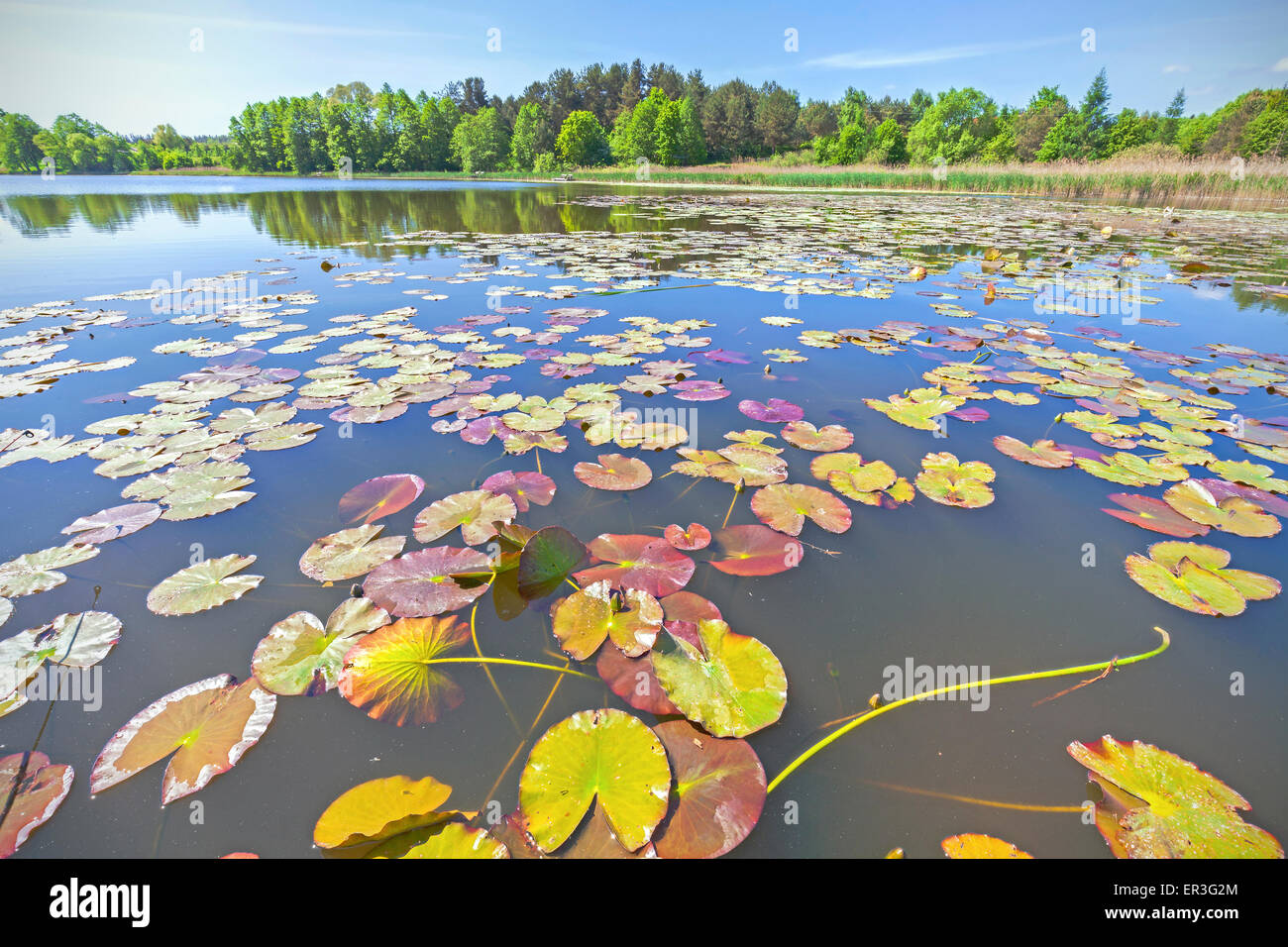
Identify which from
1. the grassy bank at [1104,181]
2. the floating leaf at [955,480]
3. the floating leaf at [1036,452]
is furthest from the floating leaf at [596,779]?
the grassy bank at [1104,181]

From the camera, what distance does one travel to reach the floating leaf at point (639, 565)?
5.07 ft

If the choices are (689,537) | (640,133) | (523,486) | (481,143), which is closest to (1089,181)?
(689,537)

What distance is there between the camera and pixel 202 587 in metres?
1.54

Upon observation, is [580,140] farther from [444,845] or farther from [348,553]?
[444,845]

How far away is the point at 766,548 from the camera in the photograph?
1712 millimetres

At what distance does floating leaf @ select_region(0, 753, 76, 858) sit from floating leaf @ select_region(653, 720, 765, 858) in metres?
1.27

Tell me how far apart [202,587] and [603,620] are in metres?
1.29

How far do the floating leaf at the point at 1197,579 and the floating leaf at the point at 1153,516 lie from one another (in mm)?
83

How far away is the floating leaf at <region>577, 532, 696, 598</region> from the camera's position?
1.54m

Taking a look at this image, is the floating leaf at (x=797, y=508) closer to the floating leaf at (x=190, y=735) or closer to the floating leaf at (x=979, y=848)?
the floating leaf at (x=979, y=848)

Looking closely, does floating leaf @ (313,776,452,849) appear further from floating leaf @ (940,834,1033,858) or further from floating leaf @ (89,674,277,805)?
floating leaf @ (940,834,1033,858)
